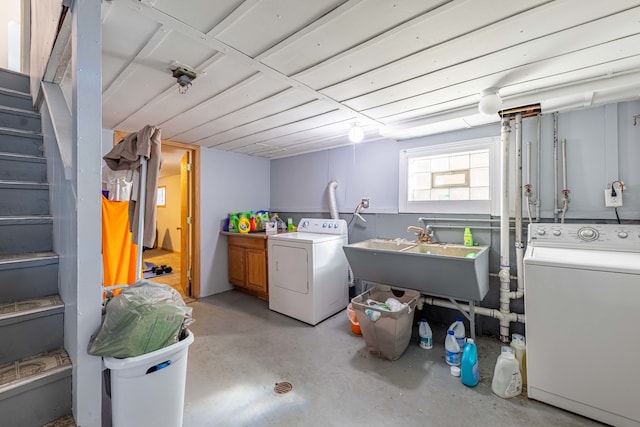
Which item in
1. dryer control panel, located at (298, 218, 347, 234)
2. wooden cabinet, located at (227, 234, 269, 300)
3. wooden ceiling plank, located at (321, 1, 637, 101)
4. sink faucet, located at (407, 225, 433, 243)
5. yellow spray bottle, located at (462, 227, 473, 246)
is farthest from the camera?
wooden cabinet, located at (227, 234, 269, 300)

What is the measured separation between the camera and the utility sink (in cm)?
207

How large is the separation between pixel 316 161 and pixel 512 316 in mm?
2953

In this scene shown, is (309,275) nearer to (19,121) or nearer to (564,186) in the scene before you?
(564,186)

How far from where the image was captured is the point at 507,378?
1.78 metres

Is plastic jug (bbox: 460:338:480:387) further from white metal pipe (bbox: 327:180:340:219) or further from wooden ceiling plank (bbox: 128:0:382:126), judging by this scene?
wooden ceiling plank (bbox: 128:0:382:126)

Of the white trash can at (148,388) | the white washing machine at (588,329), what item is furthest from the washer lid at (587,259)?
the white trash can at (148,388)

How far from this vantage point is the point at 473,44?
1430 millimetres

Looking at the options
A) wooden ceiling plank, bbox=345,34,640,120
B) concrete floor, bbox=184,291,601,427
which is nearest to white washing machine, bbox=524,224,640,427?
Result: concrete floor, bbox=184,291,601,427

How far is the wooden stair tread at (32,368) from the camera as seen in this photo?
1.02 metres

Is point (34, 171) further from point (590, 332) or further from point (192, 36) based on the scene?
point (590, 332)

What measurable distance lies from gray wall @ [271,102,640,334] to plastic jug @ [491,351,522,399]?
0.81m

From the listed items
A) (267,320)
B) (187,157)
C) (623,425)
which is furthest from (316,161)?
(623,425)

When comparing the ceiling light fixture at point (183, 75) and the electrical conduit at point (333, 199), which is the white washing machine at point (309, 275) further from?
the ceiling light fixture at point (183, 75)

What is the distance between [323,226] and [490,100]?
2.23 meters
